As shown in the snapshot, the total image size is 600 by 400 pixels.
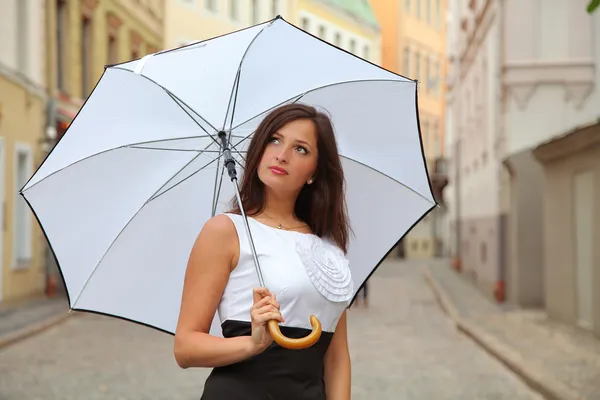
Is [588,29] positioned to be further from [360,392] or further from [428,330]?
[360,392]

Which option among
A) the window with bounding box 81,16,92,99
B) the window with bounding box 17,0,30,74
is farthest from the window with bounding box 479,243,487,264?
the window with bounding box 17,0,30,74

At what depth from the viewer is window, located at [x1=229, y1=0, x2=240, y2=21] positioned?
129 feet

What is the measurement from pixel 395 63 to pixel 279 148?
54.1 m

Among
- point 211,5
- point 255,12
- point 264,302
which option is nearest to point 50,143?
point 211,5

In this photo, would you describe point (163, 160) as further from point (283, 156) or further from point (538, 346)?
point (538, 346)

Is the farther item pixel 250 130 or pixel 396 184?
pixel 396 184

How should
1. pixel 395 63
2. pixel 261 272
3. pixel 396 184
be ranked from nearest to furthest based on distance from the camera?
pixel 261 272 → pixel 396 184 → pixel 395 63

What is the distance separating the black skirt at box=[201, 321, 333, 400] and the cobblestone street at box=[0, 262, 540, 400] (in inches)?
259

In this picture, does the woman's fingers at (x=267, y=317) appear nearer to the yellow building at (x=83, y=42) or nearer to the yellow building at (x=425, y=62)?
the yellow building at (x=83, y=42)

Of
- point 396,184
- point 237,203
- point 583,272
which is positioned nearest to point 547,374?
point 583,272

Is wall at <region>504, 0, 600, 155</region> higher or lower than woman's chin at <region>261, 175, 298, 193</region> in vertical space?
higher

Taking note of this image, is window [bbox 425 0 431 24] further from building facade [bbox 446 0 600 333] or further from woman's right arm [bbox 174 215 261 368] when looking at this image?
woman's right arm [bbox 174 215 261 368]

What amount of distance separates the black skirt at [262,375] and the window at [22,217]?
18.6 metres

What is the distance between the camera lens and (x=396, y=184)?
395 centimetres
